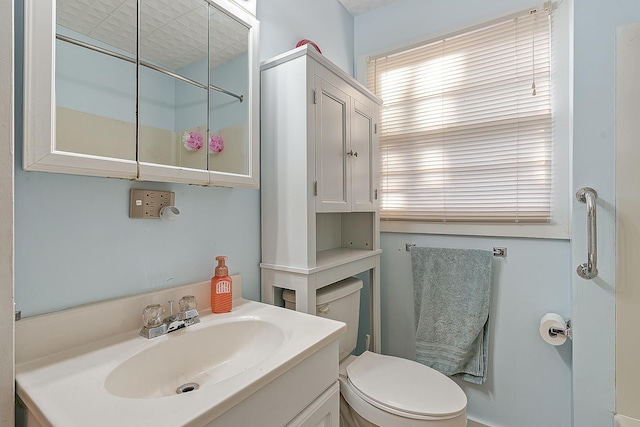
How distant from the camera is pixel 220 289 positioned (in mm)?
1062

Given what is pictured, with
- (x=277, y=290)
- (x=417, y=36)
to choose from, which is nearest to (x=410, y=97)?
(x=417, y=36)

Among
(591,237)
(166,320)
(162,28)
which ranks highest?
(162,28)

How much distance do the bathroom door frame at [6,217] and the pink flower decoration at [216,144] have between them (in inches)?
21.0

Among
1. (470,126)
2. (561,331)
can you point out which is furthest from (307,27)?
(561,331)

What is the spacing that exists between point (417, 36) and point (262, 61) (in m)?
1.03

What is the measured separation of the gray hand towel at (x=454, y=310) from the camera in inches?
63.0

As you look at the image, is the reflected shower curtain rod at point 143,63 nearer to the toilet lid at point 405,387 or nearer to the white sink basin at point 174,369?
the white sink basin at point 174,369

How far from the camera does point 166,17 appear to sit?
948 mm

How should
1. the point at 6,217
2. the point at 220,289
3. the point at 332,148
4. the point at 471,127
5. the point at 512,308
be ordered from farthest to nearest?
Result: 1. the point at 471,127
2. the point at 512,308
3. the point at 332,148
4. the point at 220,289
5. the point at 6,217

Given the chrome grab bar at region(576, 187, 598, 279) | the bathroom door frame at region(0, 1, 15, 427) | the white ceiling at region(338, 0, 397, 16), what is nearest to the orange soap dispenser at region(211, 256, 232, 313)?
the bathroom door frame at region(0, 1, 15, 427)

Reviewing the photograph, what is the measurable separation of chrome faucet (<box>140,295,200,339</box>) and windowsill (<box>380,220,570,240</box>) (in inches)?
50.2

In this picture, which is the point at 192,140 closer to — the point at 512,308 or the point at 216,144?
the point at 216,144

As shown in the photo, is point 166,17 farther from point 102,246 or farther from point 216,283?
point 216,283

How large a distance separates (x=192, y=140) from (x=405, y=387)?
3.93ft
